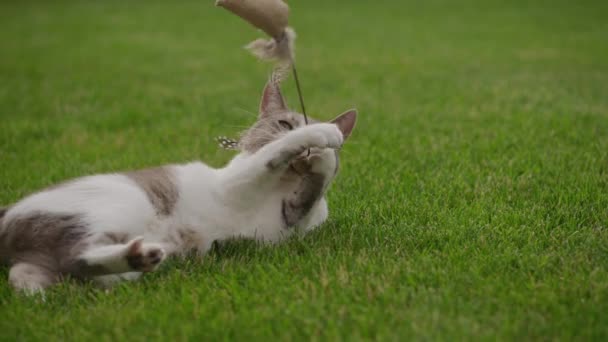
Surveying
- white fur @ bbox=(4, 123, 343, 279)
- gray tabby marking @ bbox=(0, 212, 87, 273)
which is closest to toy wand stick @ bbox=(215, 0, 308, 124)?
white fur @ bbox=(4, 123, 343, 279)

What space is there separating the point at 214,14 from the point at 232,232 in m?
12.3

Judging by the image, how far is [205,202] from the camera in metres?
2.60

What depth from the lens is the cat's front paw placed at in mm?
2396

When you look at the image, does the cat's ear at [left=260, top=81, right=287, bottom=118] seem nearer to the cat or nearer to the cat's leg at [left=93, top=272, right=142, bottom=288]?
the cat

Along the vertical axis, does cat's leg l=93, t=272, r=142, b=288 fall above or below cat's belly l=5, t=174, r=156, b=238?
below

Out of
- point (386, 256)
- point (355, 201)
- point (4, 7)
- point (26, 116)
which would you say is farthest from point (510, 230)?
point (4, 7)

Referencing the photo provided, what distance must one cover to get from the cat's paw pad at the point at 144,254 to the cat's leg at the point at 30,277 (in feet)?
1.17

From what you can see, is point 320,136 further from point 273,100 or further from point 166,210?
point 166,210

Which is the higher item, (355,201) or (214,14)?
(355,201)

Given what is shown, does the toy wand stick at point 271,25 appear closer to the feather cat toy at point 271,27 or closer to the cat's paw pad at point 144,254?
the feather cat toy at point 271,27

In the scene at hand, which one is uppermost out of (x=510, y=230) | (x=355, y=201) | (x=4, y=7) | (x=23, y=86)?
(x=510, y=230)

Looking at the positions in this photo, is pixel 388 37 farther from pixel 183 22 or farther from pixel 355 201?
pixel 355 201

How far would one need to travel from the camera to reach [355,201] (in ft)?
10.6

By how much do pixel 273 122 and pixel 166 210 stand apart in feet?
2.19
